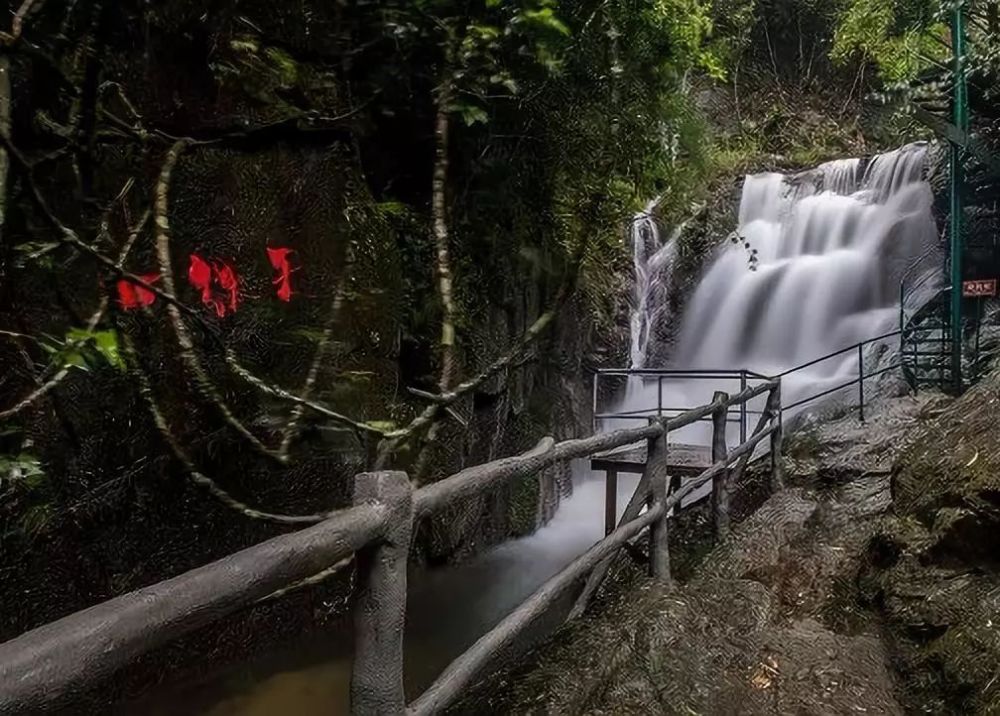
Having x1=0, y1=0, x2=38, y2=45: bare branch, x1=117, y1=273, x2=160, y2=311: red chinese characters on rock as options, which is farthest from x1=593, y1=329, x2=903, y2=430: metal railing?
x1=0, y1=0, x2=38, y2=45: bare branch

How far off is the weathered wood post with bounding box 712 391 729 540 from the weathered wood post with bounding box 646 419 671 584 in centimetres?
109

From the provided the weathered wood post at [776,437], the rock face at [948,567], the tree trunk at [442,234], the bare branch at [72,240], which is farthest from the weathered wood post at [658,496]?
the weathered wood post at [776,437]

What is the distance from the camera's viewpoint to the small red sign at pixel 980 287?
8.35m

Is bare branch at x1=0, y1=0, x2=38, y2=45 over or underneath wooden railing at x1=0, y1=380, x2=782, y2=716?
over

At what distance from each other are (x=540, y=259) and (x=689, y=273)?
340 inches

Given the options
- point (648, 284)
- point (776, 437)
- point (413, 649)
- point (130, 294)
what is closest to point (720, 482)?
point (776, 437)

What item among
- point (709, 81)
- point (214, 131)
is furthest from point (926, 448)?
point (709, 81)

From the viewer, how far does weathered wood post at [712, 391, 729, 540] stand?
4180 mm

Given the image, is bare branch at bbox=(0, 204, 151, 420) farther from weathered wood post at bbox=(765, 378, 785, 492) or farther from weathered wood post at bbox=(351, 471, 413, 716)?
weathered wood post at bbox=(765, 378, 785, 492)

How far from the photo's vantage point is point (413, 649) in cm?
436

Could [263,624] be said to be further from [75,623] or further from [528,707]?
[75,623]

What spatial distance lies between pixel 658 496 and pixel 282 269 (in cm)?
246

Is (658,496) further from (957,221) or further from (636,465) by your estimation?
(957,221)

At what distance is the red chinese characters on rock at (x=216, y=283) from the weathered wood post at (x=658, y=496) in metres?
2.33
